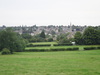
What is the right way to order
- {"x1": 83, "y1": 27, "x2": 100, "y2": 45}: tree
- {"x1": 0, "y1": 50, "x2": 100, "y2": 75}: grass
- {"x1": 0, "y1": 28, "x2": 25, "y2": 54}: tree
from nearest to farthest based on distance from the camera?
{"x1": 0, "y1": 50, "x2": 100, "y2": 75}: grass, {"x1": 0, "y1": 28, "x2": 25, "y2": 54}: tree, {"x1": 83, "y1": 27, "x2": 100, "y2": 45}: tree

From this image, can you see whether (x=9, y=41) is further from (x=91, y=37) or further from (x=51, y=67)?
(x=91, y=37)

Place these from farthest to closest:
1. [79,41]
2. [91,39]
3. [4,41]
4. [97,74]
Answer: [79,41]
[91,39]
[4,41]
[97,74]

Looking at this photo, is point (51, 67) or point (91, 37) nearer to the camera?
point (51, 67)

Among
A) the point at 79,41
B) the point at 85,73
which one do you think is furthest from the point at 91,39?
the point at 85,73

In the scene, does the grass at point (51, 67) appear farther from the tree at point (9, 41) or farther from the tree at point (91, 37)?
the tree at point (91, 37)

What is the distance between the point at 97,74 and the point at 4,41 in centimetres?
3891

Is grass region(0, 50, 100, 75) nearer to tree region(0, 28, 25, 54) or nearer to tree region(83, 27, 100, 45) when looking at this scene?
tree region(0, 28, 25, 54)

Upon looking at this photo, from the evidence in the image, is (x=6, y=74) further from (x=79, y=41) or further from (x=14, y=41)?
(x=79, y=41)

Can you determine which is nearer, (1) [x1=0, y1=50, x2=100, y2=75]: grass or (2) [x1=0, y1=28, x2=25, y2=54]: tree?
(1) [x1=0, y1=50, x2=100, y2=75]: grass

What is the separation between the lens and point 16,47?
45219 mm

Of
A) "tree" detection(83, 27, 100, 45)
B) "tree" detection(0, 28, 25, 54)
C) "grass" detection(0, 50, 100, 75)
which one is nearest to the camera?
"grass" detection(0, 50, 100, 75)

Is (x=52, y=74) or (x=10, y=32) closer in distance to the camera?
(x=52, y=74)

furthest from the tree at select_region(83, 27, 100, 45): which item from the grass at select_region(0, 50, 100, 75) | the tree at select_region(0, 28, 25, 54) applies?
the grass at select_region(0, 50, 100, 75)

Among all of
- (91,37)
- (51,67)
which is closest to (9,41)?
(51,67)
